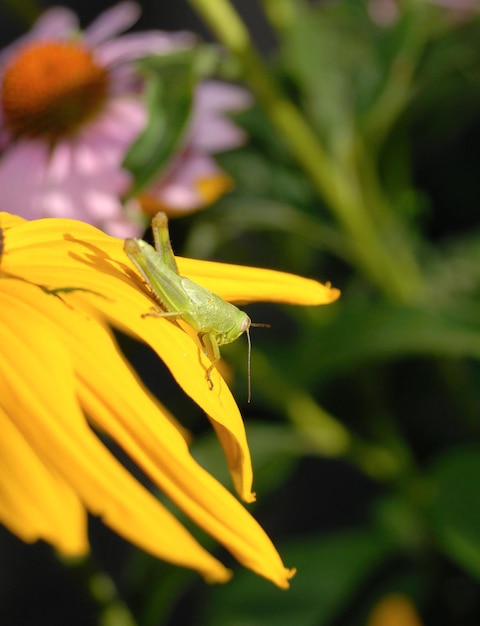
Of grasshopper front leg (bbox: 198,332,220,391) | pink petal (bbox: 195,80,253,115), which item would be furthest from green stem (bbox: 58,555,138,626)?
pink petal (bbox: 195,80,253,115)

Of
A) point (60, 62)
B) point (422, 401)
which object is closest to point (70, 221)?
Result: point (60, 62)

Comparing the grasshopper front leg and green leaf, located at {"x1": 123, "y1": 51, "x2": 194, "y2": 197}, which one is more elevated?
green leaf, located at {"x1": 123, "y1": 51, "x2": 194, "y2": 197}

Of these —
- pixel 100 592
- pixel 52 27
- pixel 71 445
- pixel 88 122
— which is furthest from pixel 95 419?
pixel 52 27

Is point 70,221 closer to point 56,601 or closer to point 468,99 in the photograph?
point 468,99

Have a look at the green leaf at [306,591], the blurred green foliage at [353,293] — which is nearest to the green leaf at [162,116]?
the blurred green foliage at [353,293]

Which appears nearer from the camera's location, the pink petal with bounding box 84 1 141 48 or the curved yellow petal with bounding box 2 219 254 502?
the curved yellow petal with bounding box 2 219 254 502

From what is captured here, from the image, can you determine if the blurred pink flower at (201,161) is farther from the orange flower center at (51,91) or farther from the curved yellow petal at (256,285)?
the curved yellow petal at (256,285)

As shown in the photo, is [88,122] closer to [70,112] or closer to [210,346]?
[70,112]

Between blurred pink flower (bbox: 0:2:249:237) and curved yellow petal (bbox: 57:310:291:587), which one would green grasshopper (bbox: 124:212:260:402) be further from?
blurred pink flower (bbox: 0:2:249:237)
